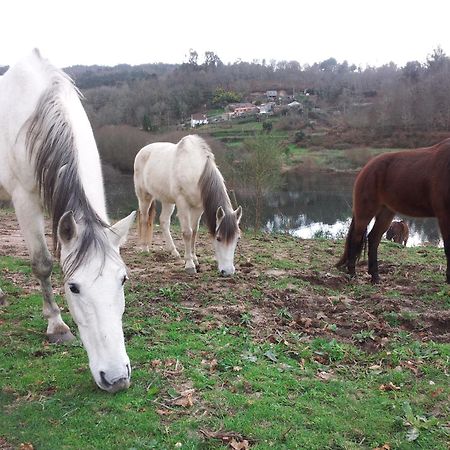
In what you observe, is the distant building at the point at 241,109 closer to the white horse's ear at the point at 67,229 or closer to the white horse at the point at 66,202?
the white horse at the point at 66,202

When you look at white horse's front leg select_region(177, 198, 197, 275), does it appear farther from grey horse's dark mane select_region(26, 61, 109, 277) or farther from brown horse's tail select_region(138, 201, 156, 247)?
grey horse's dark mane select_region(26, 61, 109, 277)

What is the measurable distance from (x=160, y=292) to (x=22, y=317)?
1576 millimetres

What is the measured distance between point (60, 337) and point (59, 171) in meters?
1.67

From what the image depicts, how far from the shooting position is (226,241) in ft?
21.1

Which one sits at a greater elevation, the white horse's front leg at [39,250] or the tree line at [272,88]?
the tree line at [272,88]

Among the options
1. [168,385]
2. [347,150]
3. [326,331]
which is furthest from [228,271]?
[347,150]

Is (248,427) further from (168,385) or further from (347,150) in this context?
(347,150)

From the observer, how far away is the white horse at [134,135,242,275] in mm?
6508

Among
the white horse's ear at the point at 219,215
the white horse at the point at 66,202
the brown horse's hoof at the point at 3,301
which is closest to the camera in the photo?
the white horse at the point at 66,202

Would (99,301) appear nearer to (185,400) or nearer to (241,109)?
(185,400)

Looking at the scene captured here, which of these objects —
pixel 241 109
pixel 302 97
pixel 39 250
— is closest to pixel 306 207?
pixel 39 250

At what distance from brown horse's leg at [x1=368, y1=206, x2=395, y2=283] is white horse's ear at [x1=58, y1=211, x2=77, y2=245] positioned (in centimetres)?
485

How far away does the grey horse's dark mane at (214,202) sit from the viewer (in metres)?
6.48

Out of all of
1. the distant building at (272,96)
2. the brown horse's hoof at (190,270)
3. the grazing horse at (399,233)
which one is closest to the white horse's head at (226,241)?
the brown horse's hoof at (190,270)
